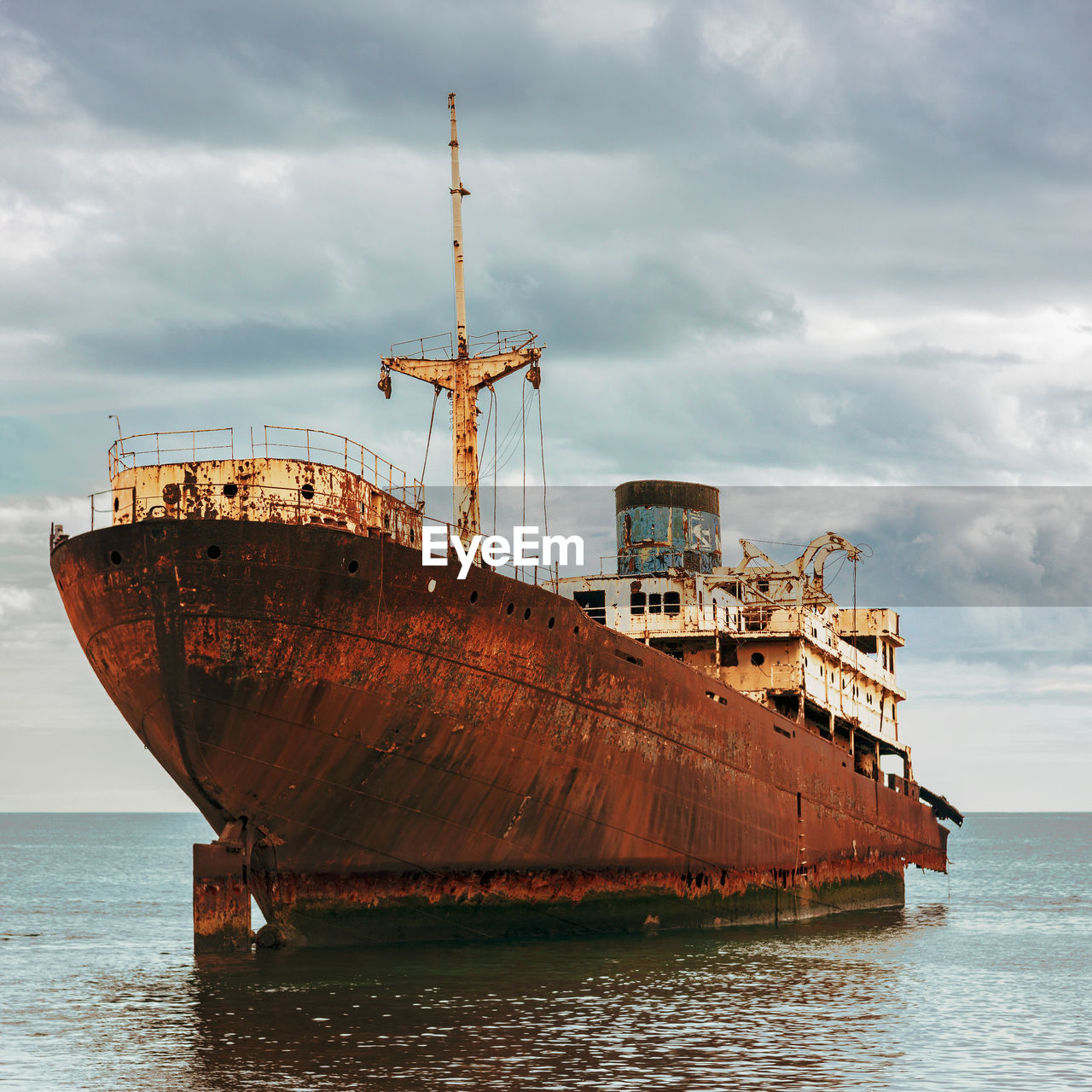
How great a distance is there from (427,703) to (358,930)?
11.8 ft

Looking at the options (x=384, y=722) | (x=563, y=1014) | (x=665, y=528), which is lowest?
(x=563, y=1014)

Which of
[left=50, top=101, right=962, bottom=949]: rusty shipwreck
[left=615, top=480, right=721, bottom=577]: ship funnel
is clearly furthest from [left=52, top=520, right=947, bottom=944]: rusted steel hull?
[left=615, top=480, right=721, bottom=577]: ship funnel

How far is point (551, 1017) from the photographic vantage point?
16.2 m

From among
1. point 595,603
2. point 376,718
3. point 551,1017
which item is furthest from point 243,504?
point 595,603

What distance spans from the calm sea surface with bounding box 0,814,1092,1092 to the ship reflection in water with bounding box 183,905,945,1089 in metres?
0.05

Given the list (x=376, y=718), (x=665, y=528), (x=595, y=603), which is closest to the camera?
(x=376, y=718)

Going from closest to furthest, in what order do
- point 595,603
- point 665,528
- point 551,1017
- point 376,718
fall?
point 551,1017 → point 376,718 → point 595,603 → point 665,528

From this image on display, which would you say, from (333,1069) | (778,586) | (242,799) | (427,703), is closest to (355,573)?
(427,703)

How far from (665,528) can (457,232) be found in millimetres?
9240

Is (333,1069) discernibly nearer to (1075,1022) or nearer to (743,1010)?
(743,1010)

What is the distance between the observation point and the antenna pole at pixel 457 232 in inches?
1024

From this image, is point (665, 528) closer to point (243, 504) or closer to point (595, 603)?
point (595, 603)

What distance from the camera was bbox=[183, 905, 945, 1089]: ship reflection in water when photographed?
1360 centimetres

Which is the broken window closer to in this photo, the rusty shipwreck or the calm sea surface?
the rusty shipwreck
